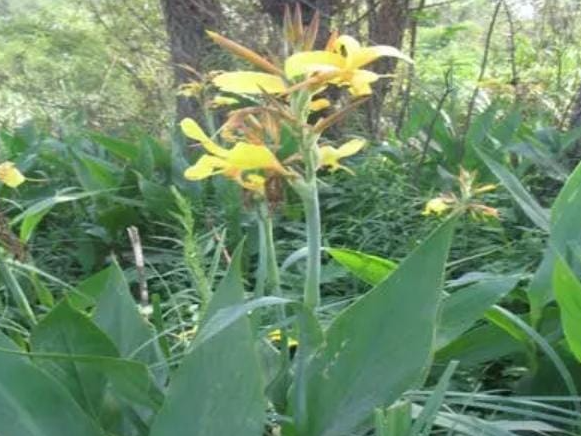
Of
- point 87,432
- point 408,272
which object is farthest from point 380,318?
point 87,432

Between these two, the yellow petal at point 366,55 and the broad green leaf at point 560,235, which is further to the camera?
the broad green leaf at point 560,235

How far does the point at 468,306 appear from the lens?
1.26 meters

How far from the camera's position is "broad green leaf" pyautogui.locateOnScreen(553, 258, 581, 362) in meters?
1.15

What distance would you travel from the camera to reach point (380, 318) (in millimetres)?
1063

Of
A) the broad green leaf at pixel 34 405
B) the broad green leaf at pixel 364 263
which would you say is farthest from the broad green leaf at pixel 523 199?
the broad green leaf at pixel 34 405

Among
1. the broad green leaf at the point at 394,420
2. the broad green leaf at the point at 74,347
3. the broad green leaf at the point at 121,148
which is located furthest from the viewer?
the broad green leaf at the point at 121,148

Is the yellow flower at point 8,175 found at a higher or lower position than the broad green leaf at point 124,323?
higher

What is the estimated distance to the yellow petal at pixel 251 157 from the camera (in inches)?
39.7

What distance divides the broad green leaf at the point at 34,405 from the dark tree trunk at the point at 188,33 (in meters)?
3.15

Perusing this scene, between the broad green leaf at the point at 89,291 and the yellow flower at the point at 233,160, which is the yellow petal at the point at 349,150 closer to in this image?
the yellow flower at the point at 233,160

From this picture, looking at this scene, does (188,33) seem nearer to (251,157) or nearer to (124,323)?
(124,323)

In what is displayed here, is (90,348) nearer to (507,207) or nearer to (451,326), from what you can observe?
(451,326)

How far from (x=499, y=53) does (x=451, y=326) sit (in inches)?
172

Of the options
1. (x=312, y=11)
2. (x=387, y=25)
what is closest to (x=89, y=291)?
(x=312, y=11)
